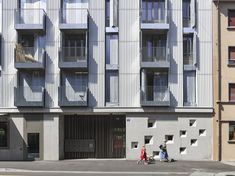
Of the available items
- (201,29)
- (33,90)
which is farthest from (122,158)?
(201,29)

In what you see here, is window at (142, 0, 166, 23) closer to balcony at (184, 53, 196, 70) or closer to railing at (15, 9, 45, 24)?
balcony at (184, 53, 196, 70)

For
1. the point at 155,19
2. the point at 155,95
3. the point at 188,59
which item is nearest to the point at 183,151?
the point at 155,95

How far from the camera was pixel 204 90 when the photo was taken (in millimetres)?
39125

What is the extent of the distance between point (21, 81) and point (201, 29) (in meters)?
14.3

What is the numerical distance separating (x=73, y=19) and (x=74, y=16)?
9.4 inches

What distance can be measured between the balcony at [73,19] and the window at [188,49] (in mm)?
7714

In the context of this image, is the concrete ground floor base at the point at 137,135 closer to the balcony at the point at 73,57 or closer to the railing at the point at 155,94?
the railing at the point at 155,94

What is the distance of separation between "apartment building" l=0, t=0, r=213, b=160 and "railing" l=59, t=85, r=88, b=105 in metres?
0.08

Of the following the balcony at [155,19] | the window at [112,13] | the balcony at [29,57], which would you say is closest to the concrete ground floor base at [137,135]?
the balcony at [29,57]

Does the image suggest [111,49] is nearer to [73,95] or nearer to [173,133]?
[73,95]

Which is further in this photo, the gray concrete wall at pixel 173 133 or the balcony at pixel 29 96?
the gray concrete wall at pixel 173 133

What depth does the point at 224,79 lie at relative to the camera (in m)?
39.1

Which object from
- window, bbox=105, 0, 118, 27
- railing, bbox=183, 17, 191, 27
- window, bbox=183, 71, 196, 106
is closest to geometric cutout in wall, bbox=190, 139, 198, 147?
window, bbox=183, 71, 196, 106

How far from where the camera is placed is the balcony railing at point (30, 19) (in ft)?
127
